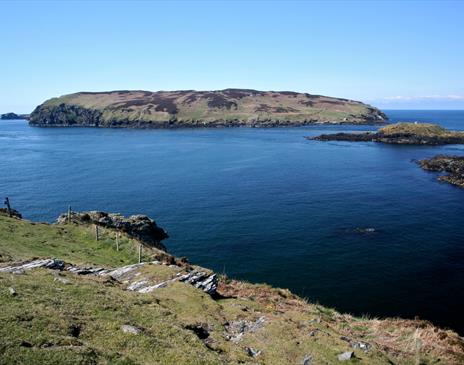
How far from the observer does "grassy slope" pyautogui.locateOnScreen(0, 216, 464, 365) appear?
1575 centimetres

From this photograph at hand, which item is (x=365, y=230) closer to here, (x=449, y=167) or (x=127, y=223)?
(x=127, y=223)

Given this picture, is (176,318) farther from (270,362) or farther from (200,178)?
(200,178)

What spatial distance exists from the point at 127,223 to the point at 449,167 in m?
91.9

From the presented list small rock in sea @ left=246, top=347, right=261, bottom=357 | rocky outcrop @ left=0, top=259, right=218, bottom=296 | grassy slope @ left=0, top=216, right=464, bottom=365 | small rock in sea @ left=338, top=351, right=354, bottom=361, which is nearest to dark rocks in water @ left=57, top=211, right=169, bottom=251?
grassy slope @ left=0, top=216, right=464, bottom=365

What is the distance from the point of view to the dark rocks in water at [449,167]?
305 ft

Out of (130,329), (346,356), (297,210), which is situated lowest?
(297,210)

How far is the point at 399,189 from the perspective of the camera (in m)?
86.6

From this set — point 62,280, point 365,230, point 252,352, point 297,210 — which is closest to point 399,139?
point 297,210

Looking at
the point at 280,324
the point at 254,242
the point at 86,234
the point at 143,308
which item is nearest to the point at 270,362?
the point at 280,324

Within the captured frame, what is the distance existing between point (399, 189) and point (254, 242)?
153 ft

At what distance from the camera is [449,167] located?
10594cm

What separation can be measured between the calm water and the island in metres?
24.6

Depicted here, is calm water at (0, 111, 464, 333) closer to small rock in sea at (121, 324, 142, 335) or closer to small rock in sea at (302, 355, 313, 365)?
small rock in sea at (302, 355, 313, 365)

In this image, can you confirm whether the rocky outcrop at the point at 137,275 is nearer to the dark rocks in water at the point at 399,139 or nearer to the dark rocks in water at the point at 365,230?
the dark rocks in water at the point at 365,230
